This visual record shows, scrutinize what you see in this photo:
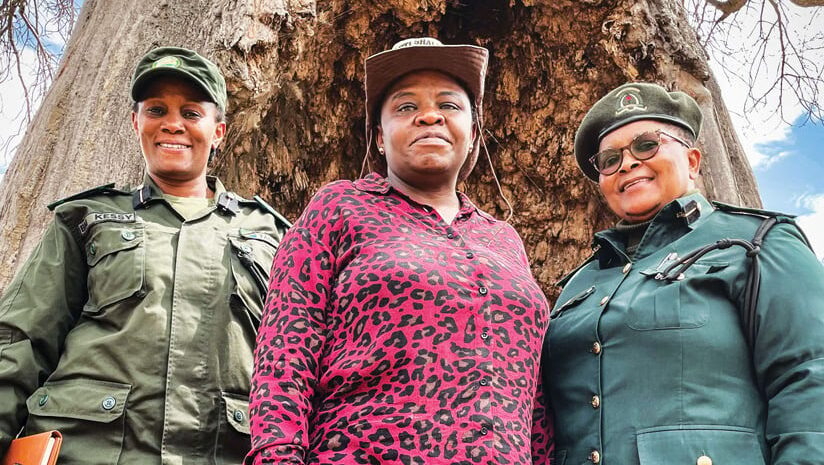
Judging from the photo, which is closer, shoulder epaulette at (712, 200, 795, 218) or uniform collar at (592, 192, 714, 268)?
shoulder epaulette at (712, 200, 795, 218)

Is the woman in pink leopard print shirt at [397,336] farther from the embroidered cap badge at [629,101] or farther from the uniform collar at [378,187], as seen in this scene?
the embroidered cap badge at [629,101]

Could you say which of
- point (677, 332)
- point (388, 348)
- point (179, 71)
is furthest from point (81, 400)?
point (677, 332)

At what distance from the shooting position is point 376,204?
198cm

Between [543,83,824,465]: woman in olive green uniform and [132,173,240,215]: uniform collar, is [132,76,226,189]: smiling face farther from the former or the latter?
[543,83,824,465]: woman in olive green uniform

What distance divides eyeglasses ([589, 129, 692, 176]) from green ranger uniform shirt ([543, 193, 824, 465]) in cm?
19

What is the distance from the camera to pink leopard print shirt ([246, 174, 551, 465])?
5.35 ft

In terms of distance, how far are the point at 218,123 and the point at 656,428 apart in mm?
1657

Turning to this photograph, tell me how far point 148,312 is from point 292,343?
59 cm

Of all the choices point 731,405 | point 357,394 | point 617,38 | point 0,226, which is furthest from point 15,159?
point 731,405

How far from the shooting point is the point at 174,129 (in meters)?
2.38

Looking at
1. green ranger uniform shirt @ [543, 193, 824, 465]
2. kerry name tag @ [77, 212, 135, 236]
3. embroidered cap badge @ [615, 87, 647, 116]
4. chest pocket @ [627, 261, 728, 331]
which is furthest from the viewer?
embroidered cap badge @ [615, 87, 647, 116]

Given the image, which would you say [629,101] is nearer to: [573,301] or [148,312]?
[573,301]

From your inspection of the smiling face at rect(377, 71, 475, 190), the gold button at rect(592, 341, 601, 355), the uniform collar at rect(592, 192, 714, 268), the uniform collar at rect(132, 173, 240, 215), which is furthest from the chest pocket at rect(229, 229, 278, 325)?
the uniform collar at rect(592, 192, 714, 268)

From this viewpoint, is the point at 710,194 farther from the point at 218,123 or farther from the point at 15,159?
the point at 15,159
